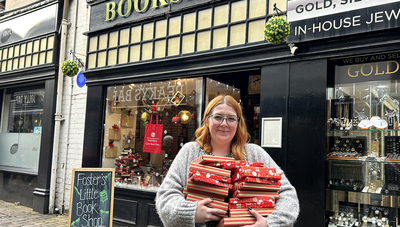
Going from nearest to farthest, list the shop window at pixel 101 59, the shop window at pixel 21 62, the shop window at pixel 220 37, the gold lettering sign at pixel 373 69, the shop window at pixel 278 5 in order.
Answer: the gold lettering sign at pixel 373 69, the shop window at pixel 278 5, the shop window at pixel 220 37, the shop window at pixel 101 59, the shop window at pixel 21 62

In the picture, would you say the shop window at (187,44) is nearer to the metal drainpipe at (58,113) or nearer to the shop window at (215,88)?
the shop window at (215,88)

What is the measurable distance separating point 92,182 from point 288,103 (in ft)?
10.0

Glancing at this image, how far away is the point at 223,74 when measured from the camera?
18.5ft

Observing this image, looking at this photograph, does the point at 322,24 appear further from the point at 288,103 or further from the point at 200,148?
the point at 200,148

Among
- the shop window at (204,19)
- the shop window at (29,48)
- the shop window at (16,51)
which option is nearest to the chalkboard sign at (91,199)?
the shop window at (204,19)

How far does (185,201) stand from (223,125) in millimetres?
558

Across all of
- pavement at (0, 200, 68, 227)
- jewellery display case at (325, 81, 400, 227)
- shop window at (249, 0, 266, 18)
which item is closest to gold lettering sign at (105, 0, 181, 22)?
shop window at (249, 0, 266, 18)

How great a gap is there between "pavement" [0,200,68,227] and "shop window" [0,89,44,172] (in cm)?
109

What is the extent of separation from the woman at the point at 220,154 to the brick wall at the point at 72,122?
19.5 feet

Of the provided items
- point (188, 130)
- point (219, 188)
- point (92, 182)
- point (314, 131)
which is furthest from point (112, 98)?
point (219, 188)

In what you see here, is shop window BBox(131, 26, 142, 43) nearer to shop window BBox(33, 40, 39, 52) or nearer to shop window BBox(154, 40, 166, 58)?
shop window BBox(154, 40, 166, 58)

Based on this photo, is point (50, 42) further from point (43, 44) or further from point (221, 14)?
point (221, 14)

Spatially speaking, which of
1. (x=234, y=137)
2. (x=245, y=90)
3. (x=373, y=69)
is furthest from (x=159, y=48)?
(x=234, y=137)

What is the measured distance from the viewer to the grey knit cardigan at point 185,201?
6.00ft
